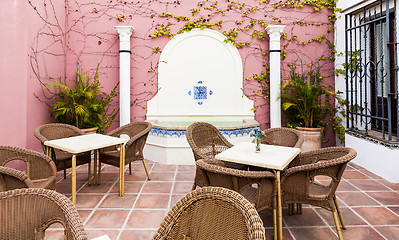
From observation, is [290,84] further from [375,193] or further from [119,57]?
[119,57]

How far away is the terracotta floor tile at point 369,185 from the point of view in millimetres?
3312

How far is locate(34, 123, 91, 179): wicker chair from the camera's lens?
309 cm

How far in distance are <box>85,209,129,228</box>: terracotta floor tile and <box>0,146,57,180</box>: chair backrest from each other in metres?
0.56

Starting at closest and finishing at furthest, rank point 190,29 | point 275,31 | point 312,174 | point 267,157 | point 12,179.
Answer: point 12,179, point 312,174, point 267,157, point 275,31, point 190,29

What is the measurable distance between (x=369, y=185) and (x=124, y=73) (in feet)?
14.4

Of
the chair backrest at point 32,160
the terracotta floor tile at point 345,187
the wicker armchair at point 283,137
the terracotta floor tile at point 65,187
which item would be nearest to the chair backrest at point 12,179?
the chair backrest at point 32,160

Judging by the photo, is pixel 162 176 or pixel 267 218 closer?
pixel 267 218

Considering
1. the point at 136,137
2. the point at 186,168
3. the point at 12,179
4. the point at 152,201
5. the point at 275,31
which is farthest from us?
the point at 275,31

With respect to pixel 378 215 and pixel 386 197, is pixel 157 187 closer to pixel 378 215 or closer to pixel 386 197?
pixel 378 215

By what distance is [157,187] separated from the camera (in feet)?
11.2

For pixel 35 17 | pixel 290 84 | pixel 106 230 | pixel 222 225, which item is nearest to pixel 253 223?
pixel 222 225

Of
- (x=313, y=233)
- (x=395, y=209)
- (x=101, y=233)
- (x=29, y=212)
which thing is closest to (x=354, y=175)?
(x=395, y=209)

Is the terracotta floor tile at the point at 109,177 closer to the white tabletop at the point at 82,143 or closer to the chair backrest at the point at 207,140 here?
the white tabletop at the point at 82,143

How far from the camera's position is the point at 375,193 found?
125 inches
